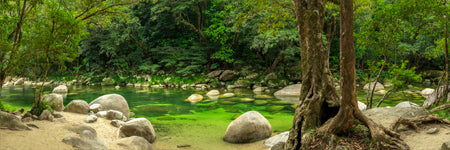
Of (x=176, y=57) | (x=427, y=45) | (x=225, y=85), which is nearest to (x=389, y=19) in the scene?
(x=225, y=85)

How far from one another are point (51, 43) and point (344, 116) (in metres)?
5.67

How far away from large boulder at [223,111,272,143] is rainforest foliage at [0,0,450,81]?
9.91 ft

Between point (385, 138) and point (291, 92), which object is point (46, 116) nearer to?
point (385, 138)

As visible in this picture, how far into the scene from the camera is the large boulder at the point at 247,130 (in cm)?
666

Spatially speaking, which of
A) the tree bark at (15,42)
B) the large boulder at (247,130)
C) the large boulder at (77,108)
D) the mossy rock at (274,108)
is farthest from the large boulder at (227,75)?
the tree bark at (15,42)

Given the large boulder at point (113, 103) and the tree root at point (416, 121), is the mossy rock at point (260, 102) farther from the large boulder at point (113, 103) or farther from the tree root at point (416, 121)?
the tree root at point (416, 121)

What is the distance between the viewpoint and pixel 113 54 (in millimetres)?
23328

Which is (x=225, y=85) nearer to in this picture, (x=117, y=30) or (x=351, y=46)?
(x=117, y=30)

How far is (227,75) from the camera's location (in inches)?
809

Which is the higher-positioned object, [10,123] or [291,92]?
[10,123]

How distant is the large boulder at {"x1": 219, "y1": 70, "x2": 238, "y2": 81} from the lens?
20.4 meters

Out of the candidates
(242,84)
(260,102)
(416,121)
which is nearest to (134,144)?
(416,121)

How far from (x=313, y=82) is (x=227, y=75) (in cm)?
1560

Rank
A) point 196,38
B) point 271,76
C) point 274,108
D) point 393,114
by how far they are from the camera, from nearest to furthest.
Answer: point 393,114 → point 274,108 → point 271,76 → point 196,38
